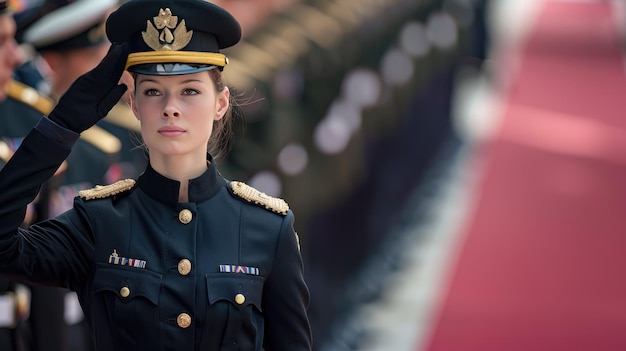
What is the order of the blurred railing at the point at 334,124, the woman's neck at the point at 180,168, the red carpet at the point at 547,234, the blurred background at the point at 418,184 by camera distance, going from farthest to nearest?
the red carpet at the point at 547,234
the blurred background at the point at 418,184
the blurred railing at the point at 334,124
the woman's neck at the point at 180,168

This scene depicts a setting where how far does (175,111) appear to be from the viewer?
2.05 m

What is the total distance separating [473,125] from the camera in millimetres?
12547

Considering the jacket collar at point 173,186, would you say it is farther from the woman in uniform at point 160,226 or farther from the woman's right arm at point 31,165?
the woman's right arm at point 31,165

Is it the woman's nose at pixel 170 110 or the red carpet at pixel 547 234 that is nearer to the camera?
the woman's nose at pixel 170 110

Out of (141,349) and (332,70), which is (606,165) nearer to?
(332,70)

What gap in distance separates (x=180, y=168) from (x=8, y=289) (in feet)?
3.47

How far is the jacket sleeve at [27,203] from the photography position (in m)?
2.00

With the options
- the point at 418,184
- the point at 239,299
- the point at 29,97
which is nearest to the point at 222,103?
the point at 239,299

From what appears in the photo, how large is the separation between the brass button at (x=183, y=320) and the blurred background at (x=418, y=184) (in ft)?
3.66

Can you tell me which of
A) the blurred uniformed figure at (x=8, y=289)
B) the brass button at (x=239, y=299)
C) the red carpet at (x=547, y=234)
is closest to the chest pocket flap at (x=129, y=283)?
the brass button at (x=239, y=299)

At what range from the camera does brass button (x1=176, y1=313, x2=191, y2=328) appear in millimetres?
2059

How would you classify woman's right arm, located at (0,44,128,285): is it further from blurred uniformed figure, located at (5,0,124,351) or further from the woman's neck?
blurred uniformed figure, located at (5,0,124,351)

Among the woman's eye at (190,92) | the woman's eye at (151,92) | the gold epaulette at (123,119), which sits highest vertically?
the gold epaulette at (123,119)

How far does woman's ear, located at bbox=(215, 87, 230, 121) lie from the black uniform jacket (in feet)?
0.31
